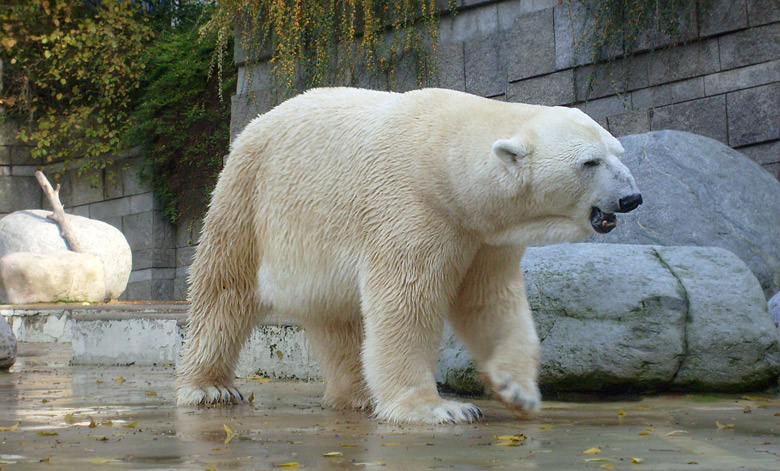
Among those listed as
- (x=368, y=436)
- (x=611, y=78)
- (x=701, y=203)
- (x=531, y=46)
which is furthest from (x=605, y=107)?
(x=368, y=436)

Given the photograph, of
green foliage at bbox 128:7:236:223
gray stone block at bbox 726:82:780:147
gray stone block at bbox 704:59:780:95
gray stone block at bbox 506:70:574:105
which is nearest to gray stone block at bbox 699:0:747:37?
gray stone block at bbox 704:59:780:95

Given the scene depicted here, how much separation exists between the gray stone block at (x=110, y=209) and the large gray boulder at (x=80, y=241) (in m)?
1.68

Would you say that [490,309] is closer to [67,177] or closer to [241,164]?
[241,164]

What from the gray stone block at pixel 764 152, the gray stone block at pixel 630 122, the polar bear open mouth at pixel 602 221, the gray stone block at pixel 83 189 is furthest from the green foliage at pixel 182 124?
the polar bear open mouth at pixel 602 221

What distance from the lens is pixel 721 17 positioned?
267 inches

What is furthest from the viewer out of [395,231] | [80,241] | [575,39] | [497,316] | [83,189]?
[83,189]

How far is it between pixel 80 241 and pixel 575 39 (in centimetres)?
747

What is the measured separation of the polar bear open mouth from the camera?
11.9 feet

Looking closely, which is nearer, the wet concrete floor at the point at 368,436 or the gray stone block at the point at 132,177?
the wet concrete floor at the point at 368,436

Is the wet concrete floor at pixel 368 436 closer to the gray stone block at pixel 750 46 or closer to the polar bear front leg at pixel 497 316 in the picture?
the polar bear front leg at pixel 497 316

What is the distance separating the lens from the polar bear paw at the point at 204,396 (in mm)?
4512

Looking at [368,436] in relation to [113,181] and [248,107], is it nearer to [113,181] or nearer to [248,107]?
[248,107]

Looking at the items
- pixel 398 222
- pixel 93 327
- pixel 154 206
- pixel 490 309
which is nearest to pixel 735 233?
pixel 490 309

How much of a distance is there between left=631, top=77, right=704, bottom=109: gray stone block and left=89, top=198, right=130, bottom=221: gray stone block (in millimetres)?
9107
